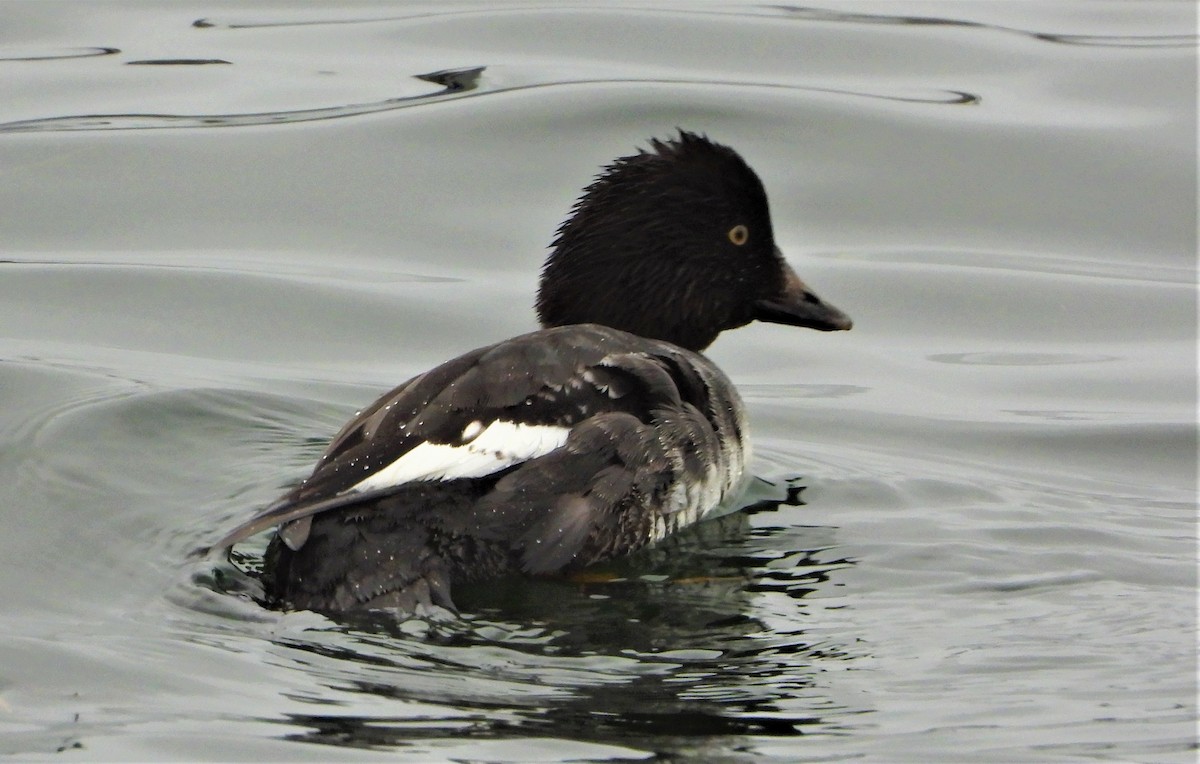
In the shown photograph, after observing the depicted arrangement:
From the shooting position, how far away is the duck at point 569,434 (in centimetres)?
520

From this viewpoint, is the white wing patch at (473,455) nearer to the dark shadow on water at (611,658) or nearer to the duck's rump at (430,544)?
the duck's rump at (430,544)

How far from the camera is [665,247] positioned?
683cm

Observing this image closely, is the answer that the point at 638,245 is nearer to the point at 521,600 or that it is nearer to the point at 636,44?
the point at 521,600

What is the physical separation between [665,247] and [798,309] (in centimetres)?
74

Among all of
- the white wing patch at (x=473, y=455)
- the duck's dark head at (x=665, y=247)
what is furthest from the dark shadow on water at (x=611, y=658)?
the duck's dark head at (x=665, y=247)

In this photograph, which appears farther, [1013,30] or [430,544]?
[1013,30]

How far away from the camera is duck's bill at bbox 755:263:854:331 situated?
726 centimetres

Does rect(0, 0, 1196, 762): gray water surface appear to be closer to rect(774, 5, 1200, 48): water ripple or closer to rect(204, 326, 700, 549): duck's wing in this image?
rect(774, 5, 1200, 48): water ripple

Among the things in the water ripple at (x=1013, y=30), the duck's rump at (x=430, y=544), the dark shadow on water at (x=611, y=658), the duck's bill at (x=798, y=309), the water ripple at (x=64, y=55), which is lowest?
the dark shadow on water at (x=611, y=658)

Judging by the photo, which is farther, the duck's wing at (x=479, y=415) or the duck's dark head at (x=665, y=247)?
the duck's dark head at (x=665, y=247)

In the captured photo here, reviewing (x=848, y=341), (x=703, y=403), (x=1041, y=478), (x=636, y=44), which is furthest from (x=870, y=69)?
(x=703, y=403)

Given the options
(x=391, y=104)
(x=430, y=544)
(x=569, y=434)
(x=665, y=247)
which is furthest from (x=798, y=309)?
(x=391, y=104)

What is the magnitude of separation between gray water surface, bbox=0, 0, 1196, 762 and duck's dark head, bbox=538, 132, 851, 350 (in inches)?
28.9

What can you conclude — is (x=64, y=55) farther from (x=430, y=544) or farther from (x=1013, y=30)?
(x=430, y=544)
